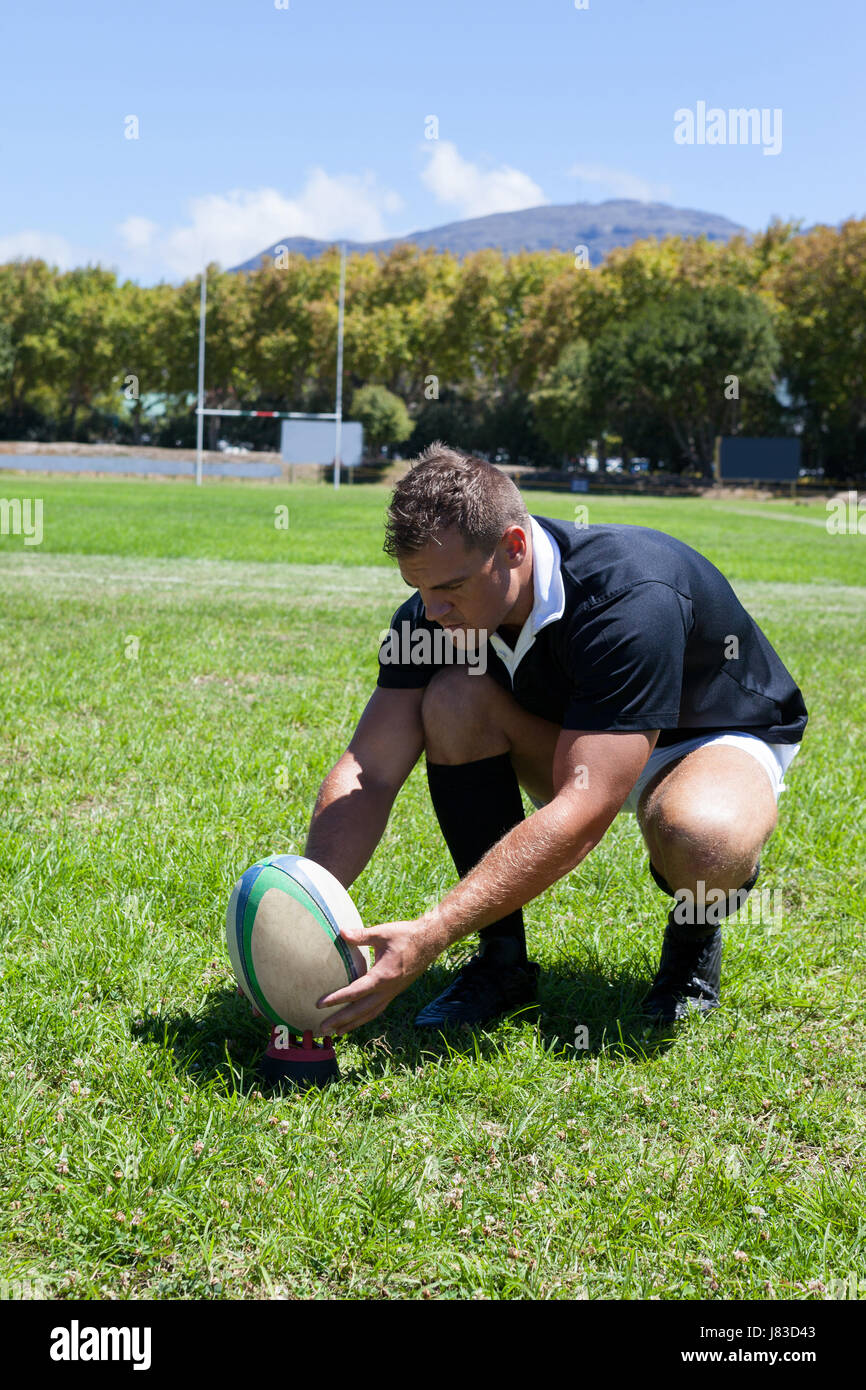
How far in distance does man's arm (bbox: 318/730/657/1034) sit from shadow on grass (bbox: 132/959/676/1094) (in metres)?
0.33

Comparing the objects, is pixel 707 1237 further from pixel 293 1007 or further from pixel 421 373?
pixel 421 373

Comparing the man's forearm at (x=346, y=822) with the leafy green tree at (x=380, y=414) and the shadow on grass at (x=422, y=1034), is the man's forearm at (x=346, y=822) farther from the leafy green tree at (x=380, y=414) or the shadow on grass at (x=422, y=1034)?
the leafy green tree at (x=380, y=414)

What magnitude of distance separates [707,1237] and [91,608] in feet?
28.5

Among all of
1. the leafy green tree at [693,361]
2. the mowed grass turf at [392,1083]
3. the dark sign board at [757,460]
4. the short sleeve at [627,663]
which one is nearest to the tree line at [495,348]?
the leafy green tree at [693,361]

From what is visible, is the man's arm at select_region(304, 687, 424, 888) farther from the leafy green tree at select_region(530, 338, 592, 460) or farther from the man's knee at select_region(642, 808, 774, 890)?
the leafy green tree at select_region(530, 338, 592, 460)

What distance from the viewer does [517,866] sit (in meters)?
2.87

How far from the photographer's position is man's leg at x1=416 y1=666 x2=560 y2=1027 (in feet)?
10.8

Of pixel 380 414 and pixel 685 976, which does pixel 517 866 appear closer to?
pixel 685 976

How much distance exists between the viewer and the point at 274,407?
257ft

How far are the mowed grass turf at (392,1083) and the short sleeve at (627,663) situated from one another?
94 centimetres

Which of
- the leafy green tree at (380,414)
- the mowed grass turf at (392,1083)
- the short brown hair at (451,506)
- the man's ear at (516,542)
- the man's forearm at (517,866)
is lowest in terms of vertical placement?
the mowed grass turf at (392,1083)

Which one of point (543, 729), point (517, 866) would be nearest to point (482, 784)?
point (543, 729)

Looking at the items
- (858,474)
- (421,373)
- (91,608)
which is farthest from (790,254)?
(91,608)

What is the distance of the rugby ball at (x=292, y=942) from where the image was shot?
9.56ft
